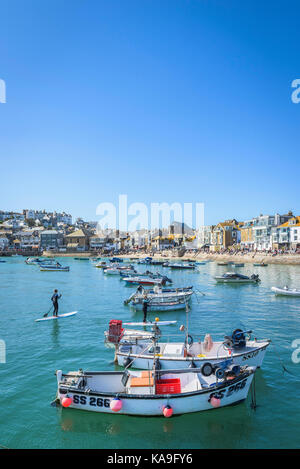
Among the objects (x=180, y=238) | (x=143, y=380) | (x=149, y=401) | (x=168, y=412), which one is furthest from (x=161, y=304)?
(x=180, y=238)

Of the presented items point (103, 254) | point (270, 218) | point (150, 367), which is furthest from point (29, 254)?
point (150, 367)

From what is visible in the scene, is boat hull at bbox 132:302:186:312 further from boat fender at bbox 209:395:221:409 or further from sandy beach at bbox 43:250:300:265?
sandy beach at bbox 43:250:300:265

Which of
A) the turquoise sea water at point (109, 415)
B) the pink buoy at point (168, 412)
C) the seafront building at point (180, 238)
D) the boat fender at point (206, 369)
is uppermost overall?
the seafront building at point (180, 238)

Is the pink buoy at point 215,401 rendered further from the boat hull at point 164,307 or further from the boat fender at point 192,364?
the boat hull at point 164,307

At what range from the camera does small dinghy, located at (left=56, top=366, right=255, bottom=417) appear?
36.7 feet

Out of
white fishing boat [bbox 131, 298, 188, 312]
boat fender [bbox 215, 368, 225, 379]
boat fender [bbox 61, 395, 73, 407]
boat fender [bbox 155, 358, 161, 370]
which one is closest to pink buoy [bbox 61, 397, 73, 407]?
boat fender [bbox 61, 395, 73, 407]

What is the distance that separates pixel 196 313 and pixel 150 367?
14.7 meters

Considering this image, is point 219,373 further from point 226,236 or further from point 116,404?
point 226,236

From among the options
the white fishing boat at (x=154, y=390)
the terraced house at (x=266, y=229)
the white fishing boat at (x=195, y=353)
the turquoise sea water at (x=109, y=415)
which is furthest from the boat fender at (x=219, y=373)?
the terraced house at (x=266, y=229)

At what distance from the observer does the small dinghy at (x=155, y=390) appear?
11.2 m

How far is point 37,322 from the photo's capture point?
25609mm

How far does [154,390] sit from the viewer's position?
11.5m

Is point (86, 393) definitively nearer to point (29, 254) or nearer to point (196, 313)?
point (196, 313)

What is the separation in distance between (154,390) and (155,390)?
0.09 meters
